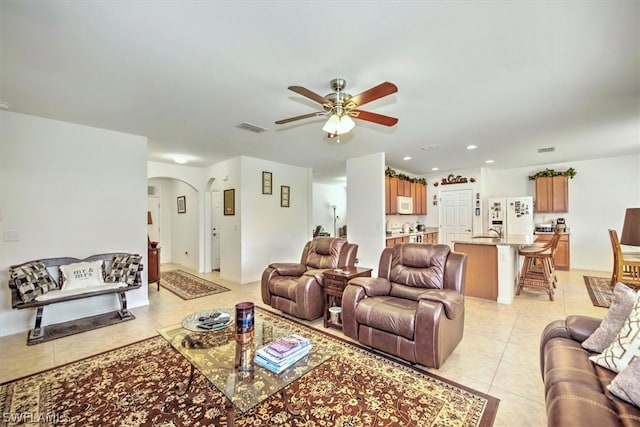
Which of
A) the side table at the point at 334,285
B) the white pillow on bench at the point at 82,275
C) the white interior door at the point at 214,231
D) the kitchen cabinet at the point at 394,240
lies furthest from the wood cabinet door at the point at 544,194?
the white pillow on bench at the point at 82,275

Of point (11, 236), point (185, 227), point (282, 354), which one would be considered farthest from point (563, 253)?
point (11, 236)

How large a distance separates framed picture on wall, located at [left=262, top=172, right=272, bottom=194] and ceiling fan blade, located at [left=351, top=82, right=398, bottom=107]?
3.76 metres

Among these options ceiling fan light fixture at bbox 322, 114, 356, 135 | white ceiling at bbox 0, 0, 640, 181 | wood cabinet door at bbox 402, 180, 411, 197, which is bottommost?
wood cabinet door at bbox 402, 180, 411, 197

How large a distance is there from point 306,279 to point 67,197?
3.27 meters

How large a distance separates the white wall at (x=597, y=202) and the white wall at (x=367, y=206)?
4462mm

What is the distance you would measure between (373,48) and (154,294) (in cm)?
494

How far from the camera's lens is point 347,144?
4.61 m

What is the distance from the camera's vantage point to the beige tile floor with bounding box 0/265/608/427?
2.06 meters

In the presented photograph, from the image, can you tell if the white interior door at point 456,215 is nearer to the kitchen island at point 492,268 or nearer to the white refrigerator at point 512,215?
the white refrigerator at point 512,215

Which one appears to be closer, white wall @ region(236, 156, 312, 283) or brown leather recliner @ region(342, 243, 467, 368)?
brown leather recliner @ region(342, 243, 467, 368)

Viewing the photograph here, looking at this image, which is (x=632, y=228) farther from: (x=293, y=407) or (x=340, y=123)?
(x=293, y=407)

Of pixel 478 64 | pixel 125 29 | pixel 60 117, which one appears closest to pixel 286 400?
pixel 125 29

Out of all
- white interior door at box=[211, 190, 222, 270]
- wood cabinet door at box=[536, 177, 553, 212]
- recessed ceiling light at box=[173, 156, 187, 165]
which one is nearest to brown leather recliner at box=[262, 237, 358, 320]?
recessed ceiling light at box=[173, 156, 187, 165]

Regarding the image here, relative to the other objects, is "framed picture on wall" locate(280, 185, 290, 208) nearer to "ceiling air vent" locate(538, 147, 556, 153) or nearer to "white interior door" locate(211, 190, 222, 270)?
"white interior door" locate(211, 190, 222, 270)
